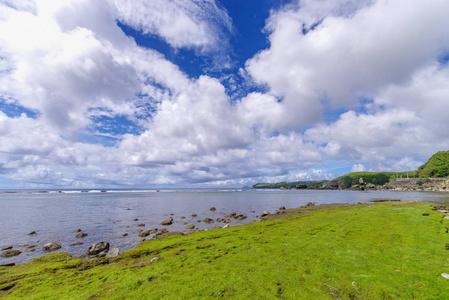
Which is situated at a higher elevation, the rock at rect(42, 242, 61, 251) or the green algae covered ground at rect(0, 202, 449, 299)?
the green algae covered ground at rect(0, 202, 449, 299)

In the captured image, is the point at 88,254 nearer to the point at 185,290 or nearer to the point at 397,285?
the point at 185,290

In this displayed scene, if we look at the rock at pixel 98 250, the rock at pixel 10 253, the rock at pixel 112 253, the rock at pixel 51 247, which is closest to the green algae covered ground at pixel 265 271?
the rock at pixel 112 253

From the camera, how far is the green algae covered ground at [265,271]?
10688 mm

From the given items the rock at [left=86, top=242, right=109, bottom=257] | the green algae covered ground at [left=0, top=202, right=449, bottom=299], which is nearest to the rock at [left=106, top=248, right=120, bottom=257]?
the rock at [left=86, top=242, right=109, bottom=257]

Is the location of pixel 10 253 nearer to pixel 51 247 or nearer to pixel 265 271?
pixel 51 247

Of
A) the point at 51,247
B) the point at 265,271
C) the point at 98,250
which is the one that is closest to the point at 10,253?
the point at 51,247

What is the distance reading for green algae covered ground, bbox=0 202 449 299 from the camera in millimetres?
10688

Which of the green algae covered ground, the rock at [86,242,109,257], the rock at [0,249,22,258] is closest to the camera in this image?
the green algae covered ground

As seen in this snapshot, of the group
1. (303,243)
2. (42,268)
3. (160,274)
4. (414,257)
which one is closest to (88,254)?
(42,268)

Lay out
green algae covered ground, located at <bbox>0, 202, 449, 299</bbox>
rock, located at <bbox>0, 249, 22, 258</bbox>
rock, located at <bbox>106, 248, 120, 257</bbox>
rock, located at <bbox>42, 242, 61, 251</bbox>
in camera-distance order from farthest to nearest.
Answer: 1. rock, located at <bbox>42, 242, 61, 251</bbox>
2. rock, located at <bbox>0, 249, 22, 258</bbox>
3. rock, located at <bbox>106, 248, 120, 257</bbox>
4. green algae covered ground, located at <bbox>0, 202, 449, 299</bbox>

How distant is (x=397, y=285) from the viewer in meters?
10.8

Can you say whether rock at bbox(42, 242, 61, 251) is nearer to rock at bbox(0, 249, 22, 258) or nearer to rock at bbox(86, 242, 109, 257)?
rock at bbox(0, 249, 22, 258)

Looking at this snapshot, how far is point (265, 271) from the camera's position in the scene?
42.5 feet

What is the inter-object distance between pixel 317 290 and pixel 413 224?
23334 millimetres
